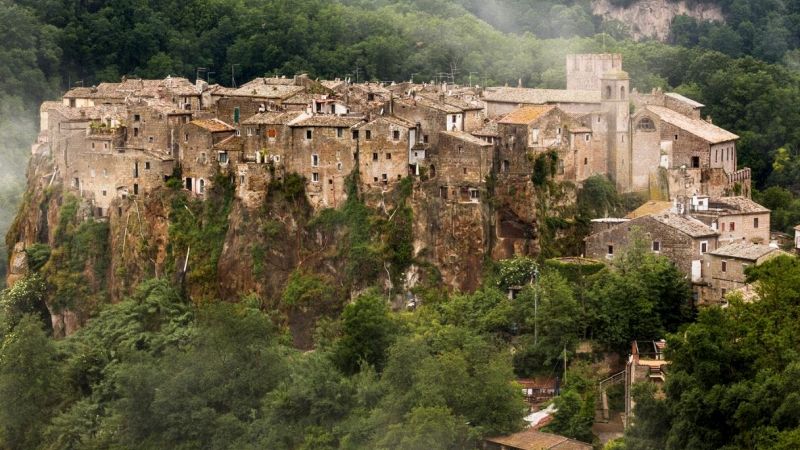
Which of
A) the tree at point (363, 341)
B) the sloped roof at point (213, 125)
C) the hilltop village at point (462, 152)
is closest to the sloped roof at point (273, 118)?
the hilltop village at point (462, 152)

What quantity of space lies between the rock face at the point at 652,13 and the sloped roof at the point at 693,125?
4629 cm

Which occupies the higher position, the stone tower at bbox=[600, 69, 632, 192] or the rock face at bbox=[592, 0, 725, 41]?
the rock face at bbox=[592, 0, 725, 41]

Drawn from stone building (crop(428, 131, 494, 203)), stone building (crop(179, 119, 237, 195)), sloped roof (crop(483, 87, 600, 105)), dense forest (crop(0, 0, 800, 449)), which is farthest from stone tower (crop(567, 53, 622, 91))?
stone building (crop(179, 119, 237, 195))

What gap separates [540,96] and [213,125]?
1013 centimetres

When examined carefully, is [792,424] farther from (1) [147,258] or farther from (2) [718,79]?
(2) [718,79]

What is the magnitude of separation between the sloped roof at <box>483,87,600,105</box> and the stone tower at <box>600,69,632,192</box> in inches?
23.3

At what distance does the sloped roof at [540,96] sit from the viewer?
54.5 m

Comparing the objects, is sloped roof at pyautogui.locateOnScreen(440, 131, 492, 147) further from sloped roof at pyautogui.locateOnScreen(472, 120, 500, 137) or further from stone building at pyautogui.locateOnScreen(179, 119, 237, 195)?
stone building at pyautogui.locateOnScreen(179, 119, 237, 195)

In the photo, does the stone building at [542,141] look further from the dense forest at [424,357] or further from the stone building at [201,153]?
the stone building at [201,153]

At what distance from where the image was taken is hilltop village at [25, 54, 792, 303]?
5034cm

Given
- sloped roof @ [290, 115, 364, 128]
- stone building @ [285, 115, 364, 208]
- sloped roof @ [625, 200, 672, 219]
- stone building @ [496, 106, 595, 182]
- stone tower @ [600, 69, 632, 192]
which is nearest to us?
sloped roof @ [625, 200, 672, 219]

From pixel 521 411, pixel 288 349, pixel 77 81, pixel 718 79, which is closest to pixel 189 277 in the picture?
pixel 288 349

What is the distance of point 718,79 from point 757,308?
2786cm

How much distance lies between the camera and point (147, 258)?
55.2 m
